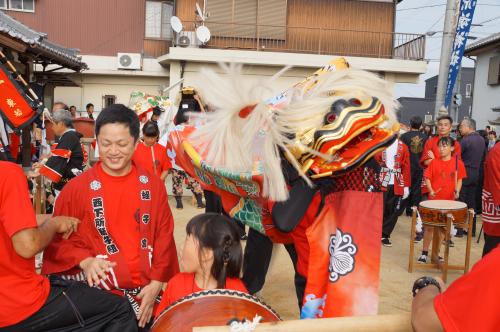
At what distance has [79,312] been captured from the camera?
204 cm

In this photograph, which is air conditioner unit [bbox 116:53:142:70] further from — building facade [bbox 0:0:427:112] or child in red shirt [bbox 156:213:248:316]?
child in red shirt [bbox 156:213:248:316]

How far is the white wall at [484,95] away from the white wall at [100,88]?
13.0m

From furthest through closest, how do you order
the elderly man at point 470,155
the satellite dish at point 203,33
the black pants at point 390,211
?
1. the satellite dish at point 203,33
2. the elderly man at point 470,155
3. the black pants at point 390,211

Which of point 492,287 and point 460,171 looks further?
point 460,171

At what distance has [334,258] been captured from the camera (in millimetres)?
1920

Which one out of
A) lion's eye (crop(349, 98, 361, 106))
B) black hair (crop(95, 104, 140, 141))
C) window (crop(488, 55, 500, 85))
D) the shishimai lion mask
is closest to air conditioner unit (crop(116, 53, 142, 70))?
window (crop(488, 55, 500, 85))

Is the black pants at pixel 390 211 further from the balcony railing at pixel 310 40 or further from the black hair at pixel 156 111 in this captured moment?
the balcony railing at pixel 310 40

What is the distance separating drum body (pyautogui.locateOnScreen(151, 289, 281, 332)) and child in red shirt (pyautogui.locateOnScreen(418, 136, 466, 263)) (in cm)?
457

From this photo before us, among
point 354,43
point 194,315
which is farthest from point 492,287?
point 354,43

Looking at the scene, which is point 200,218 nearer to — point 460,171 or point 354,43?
point 460,171

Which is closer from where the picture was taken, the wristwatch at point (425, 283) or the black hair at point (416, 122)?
the wristwatch at point (425, 283)

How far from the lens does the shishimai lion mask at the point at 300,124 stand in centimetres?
183

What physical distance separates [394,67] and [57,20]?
11525 millimetres

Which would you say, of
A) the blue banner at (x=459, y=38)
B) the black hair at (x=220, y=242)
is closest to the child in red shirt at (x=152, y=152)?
the black hair at (x=220, y=242)
